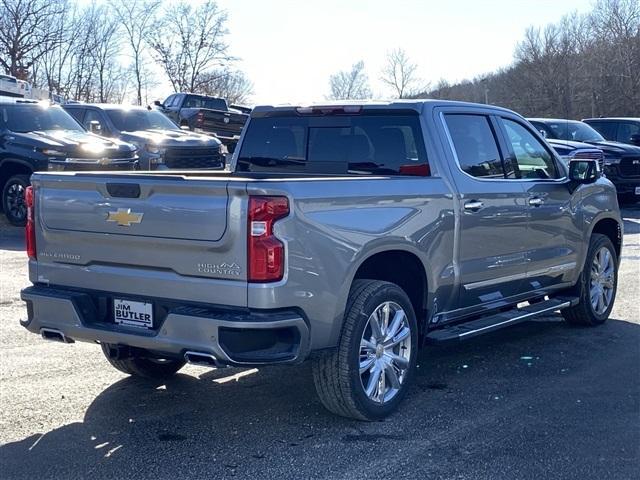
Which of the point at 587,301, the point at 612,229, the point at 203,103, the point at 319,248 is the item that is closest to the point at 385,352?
the point at 319,248

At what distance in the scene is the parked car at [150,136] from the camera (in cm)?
1709

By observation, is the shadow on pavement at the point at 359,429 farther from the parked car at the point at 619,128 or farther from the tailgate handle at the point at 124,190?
the parked car at the point at 619,128

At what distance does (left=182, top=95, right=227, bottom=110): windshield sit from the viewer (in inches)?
1112

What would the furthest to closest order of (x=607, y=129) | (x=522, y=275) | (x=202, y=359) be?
(x=607, y=129) → (x=522, y=275) → (x=202, y=359)

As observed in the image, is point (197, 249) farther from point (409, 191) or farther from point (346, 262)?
→ point (409, 191)

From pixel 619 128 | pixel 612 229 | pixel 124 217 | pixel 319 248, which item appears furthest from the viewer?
pixel 619 128

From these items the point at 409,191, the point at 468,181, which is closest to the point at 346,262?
the point at 409,191

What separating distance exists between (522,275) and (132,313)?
320 centimetres

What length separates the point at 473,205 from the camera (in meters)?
6.05

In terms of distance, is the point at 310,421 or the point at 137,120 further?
the point at 137,120

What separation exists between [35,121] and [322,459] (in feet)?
38.1

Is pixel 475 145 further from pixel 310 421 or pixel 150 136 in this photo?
pixel 150 136

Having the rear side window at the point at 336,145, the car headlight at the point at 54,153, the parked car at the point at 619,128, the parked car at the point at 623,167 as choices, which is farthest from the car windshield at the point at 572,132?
the rear side window at the point at 336,145

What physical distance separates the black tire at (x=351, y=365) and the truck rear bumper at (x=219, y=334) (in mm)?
337
